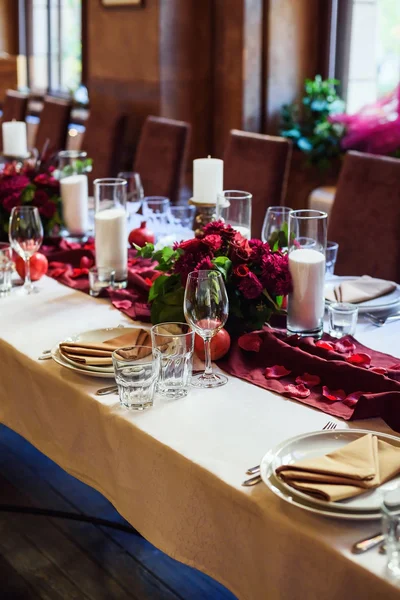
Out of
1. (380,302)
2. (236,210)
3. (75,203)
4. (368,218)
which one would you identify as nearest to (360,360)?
(380,302)

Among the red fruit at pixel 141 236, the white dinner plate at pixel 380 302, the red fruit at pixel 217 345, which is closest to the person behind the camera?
the red fruit at pixel 217 345

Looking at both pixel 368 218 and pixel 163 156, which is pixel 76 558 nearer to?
pixel 368 218

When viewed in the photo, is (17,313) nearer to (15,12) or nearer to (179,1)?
(179,1)

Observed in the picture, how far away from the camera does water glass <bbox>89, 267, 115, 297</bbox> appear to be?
2076 millimetres

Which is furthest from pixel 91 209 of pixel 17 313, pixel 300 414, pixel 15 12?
pixel 15 12

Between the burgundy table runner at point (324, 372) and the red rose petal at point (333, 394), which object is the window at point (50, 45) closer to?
the burgundy table runner at point (324, 372)

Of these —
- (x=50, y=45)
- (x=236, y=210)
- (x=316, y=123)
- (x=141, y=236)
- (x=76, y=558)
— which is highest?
(x=50, y=45)

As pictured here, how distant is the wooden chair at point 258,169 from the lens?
3.05m

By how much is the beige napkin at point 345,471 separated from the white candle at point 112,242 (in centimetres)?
107

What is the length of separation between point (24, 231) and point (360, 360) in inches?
36.4

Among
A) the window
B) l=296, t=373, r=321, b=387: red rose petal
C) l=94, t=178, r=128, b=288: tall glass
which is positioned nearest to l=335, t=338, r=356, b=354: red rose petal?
l=296, t=373, r=321, b=387: red rose petal

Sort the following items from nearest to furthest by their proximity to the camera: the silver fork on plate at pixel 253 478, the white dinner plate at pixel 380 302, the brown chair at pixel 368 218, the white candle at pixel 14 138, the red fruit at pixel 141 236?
the silver fork on plate at pixel 253 478 < the white dinner plate at pixel 380 302 < the red fruit at pixel 141 236 < the brown chair at pixel 368 218 < the white candle at pixel 14 138

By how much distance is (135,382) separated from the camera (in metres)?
1.41

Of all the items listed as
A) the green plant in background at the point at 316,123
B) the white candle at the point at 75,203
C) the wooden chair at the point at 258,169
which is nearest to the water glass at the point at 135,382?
the white candle at the point at 75,203
